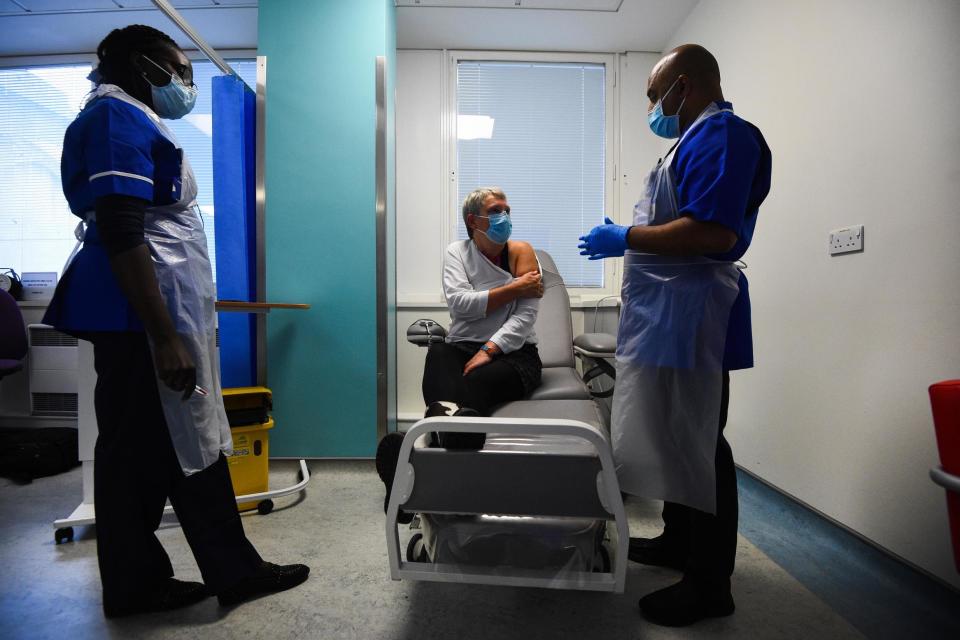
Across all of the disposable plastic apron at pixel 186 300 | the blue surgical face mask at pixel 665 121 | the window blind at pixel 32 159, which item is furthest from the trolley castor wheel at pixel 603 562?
the window blind at pixel 32 159

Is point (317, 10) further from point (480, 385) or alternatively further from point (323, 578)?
point (323, 578)

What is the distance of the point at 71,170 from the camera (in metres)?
1.16

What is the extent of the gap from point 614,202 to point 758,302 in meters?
1.47

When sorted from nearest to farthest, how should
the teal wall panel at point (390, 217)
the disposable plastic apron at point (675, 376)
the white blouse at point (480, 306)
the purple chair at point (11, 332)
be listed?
the disposable plastic apron at point (675, 376) < the white blouse at point (480, 306) < the teal wall panel at point (390, 217) < the purple chair at point (11, 332)

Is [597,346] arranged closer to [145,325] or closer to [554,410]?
[554,410]

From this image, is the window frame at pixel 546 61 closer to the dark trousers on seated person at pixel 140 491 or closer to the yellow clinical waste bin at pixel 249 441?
the yellow clinical waste bin at pixel 249 441

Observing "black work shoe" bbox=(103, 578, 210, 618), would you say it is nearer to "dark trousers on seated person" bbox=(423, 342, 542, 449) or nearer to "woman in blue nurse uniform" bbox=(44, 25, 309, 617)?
"woman in blue nurse uniform" bbox=(44, 25, 309, 617)

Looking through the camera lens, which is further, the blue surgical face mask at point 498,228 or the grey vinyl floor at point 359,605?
the blue surgical face mask at point 498,228

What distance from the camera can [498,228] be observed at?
1.98 meters

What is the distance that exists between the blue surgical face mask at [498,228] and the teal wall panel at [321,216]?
2.72 ft

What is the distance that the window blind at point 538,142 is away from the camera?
3.35 meters

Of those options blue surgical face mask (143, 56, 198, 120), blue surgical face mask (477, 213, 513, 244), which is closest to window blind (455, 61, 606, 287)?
blue surgical face mask (477, 213, 513, 244)

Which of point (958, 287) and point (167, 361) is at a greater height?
point (958, 287)

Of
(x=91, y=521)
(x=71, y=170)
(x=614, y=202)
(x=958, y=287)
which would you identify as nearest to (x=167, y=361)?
(x=71, y=170)
